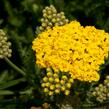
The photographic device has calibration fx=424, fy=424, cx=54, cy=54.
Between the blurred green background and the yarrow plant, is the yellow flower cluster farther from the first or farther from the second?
the blurred green background

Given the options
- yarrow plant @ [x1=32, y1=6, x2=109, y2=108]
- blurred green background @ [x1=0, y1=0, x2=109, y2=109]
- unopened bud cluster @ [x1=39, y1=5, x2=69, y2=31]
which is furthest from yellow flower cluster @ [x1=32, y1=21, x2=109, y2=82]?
blurred green background @ [x1=0, y1=0, x2=109, y2=109]

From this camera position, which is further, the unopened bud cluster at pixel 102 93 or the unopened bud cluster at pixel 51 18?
the unopened bud cluster at pixel 51 18

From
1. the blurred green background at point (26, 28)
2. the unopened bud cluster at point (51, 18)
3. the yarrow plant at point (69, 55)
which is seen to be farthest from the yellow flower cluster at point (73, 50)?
the blurred green background at point (26, 28)

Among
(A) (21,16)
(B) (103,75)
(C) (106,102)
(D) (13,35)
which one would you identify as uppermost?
A: (A) (21,16)

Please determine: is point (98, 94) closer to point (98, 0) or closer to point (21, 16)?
point (98, 0)

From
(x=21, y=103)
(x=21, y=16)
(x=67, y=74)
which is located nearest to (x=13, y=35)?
(x=21, y=16)

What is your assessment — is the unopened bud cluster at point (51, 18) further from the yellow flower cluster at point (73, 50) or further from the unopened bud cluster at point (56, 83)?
the unopened bud cluster at point (56, 83)

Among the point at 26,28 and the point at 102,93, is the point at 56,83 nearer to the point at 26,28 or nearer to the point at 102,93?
the point at 102,93
